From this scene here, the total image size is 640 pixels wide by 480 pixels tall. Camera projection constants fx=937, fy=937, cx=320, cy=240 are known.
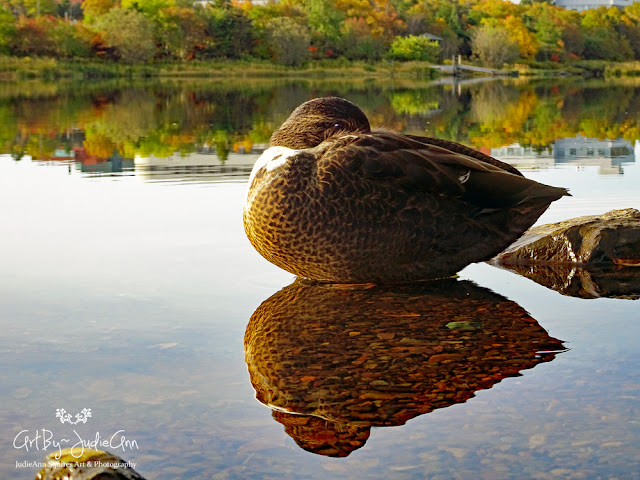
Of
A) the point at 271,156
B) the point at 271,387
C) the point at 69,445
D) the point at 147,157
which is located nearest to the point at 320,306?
the point at 271,156

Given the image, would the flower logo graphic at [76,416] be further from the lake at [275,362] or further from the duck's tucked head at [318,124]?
the duck's tucked head at [318,124]

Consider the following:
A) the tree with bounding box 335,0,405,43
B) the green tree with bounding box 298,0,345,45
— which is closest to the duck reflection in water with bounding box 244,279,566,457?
the green tree with bounding box 298,0,345,45

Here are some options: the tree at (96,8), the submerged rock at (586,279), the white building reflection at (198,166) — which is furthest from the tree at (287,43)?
the submerged rock at (586,279)

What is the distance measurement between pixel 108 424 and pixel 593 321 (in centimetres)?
254

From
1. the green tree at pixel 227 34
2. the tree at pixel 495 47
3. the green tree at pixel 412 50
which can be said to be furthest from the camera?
the tree at pixel 495 47

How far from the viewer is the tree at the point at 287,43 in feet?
297

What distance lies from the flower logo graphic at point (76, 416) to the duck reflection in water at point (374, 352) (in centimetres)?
65

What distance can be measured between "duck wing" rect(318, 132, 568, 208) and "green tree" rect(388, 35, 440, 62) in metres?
105

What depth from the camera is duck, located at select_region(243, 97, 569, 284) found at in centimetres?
495

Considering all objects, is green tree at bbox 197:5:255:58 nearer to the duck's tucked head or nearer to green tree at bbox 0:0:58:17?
green tree at bbox 0:0:58:17

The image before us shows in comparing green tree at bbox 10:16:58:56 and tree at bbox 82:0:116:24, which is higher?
tree at bbox 82:0:116:24

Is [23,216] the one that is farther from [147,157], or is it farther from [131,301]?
[147,157]

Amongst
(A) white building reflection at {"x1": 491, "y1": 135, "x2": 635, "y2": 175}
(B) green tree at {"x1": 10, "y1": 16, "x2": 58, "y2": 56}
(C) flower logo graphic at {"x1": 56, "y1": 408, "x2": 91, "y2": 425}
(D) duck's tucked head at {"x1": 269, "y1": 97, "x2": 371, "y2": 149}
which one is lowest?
(C) flower logo graphic at {"x1": 56, "y1": 408, "x2": 91, "y2": 425}

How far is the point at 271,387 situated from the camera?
371 cm
